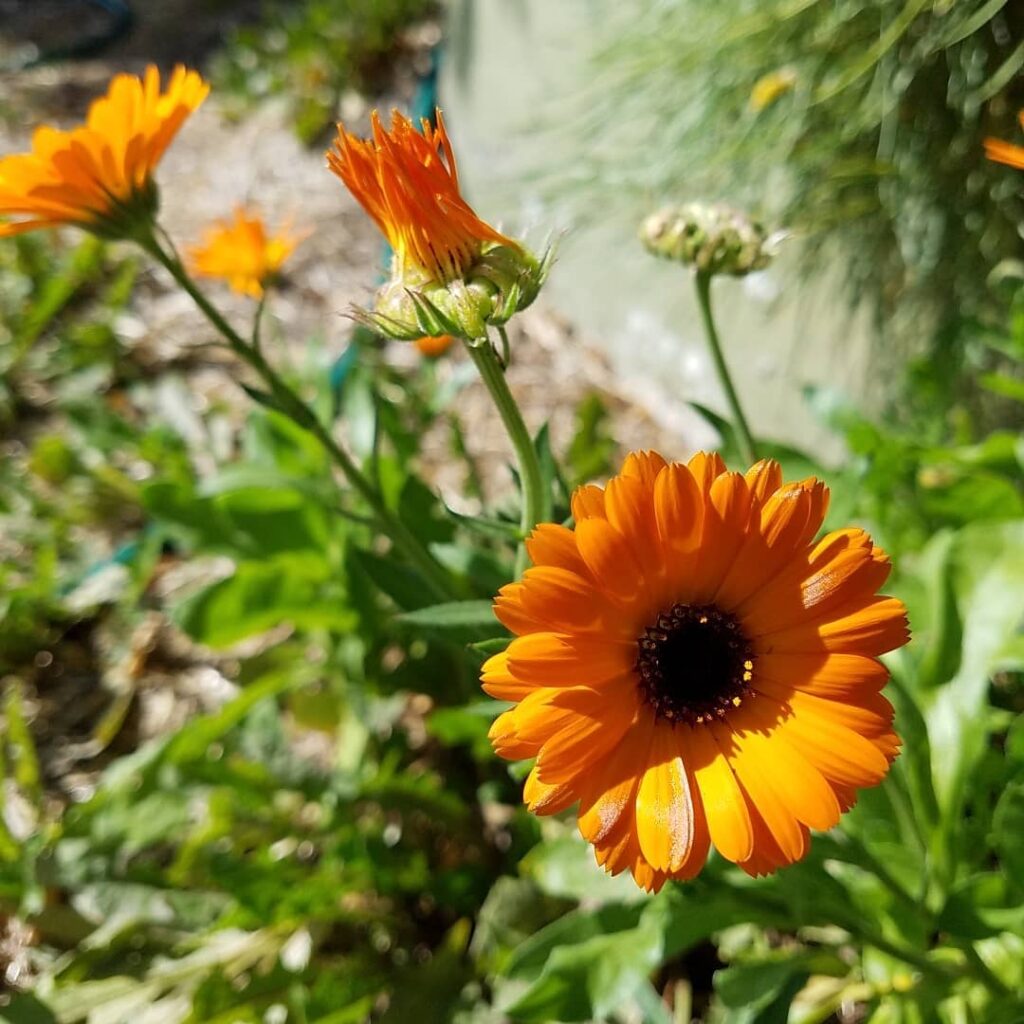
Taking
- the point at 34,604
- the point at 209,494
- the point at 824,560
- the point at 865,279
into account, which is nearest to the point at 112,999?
the point at 209,494

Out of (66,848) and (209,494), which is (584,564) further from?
(66,848)

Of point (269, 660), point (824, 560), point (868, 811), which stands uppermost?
point (269, 660)

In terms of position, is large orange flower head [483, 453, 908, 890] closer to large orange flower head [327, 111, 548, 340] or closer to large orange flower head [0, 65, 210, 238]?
large orange flower head [327, 111, 548, 340]

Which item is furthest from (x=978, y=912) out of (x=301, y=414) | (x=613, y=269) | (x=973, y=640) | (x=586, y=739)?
(x=613, y=269)

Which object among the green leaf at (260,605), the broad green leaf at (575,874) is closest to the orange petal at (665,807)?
the broad green leaf at (575,874)

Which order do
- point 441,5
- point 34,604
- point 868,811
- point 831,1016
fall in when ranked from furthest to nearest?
point 441,5
point 34,604
point 831,1016
point 868,811

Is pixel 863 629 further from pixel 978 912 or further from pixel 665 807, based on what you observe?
pixel 978 912
